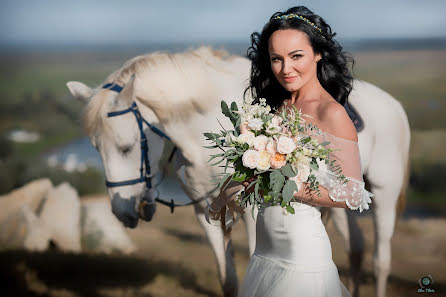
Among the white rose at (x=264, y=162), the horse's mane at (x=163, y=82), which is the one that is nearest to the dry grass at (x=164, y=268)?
the horse's mane at (x=163, y=82)

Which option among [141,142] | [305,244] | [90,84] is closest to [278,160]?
[305,244]

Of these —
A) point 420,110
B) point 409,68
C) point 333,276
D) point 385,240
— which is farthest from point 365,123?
point 409,68

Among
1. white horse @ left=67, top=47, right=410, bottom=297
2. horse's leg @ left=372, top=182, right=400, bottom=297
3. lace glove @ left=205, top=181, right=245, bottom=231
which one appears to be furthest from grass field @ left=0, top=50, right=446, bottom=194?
lace glove @ left=205, top=181, right=245, bottom=231

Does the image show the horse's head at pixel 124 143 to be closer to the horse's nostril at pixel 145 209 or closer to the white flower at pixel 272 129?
the horse's nostril at pixel 145 209

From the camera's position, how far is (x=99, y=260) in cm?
532

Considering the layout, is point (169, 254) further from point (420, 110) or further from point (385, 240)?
point (420, 110)

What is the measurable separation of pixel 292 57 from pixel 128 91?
144cm

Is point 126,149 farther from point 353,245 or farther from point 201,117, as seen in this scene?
point 353,245

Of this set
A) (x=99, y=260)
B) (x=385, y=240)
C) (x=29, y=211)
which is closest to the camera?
(x=385, y=240)

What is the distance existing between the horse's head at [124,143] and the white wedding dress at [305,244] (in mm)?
1478

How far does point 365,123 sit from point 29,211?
14.2ft

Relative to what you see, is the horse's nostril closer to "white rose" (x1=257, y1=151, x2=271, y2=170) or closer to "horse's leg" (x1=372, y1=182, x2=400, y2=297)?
"horse's leg" (x1=372, y1=182, x2=400, y2=297)

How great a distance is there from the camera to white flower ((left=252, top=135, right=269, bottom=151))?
5.24ft

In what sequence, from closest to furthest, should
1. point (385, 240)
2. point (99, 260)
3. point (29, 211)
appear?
point (385, 240), point (99, 260), point (29, 211)
